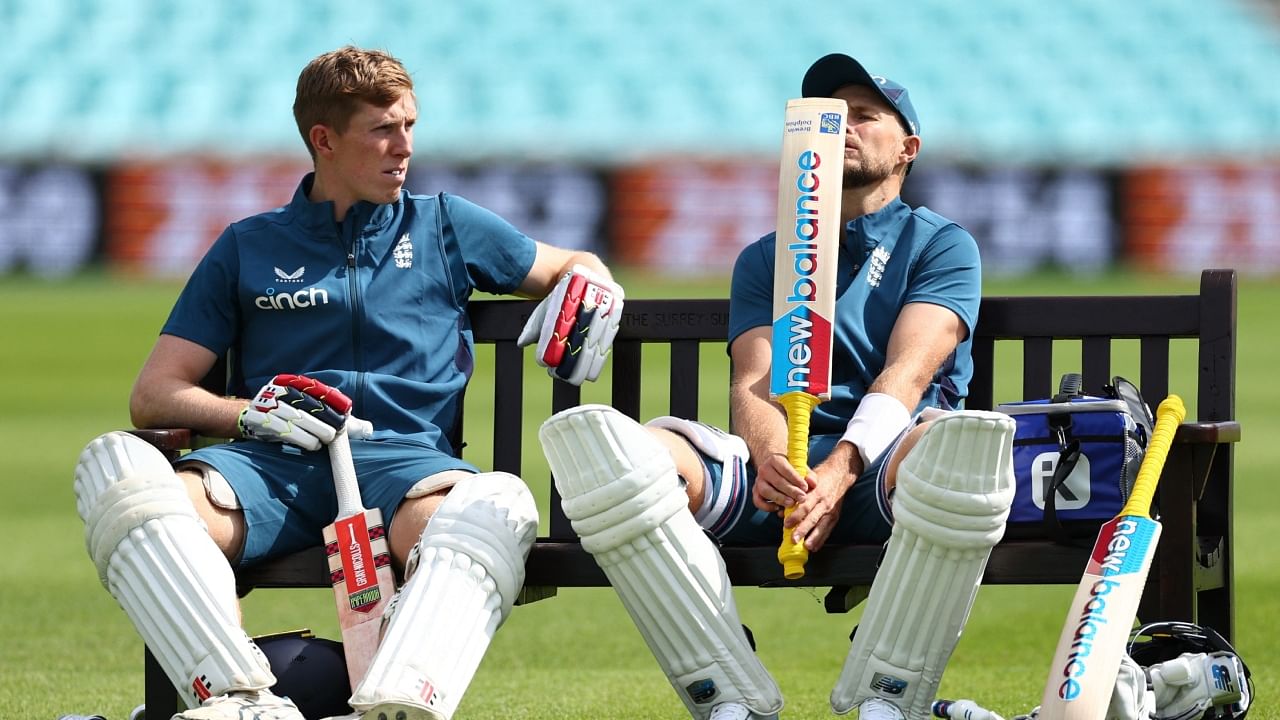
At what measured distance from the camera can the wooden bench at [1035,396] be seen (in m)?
2.88

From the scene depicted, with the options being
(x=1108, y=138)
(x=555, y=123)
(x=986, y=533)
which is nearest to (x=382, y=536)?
(x=986, y=533)

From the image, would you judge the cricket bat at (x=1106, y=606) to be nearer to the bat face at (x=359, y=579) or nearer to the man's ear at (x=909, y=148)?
the man's ear at (x=909, y=148)

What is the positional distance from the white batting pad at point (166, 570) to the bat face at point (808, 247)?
98cm

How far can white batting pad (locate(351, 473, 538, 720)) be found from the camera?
8.61 ft

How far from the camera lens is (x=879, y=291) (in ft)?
10.8

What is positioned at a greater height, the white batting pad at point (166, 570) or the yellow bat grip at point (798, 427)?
the yellow bat grip at point (798, 427)

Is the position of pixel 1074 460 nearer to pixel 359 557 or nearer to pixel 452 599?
pixel 452 599

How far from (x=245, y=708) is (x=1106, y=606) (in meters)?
1.29

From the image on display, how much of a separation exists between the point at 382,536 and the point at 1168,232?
1508cm

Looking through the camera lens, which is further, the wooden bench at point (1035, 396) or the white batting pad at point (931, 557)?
the wooden bench at point (1035, 396)

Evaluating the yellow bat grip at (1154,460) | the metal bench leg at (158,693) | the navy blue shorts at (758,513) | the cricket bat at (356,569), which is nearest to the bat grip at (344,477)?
the cricket bat at (356,569)

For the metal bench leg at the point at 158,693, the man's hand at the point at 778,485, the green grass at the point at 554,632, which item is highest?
the man's hand at the point at 778,485

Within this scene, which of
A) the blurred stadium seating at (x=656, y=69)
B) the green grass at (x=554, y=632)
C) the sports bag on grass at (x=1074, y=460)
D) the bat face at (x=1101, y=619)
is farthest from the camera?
the blurred stadium seating at (x=656, y=69)

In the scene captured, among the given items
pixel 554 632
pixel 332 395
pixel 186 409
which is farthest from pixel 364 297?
pixel 554 632
